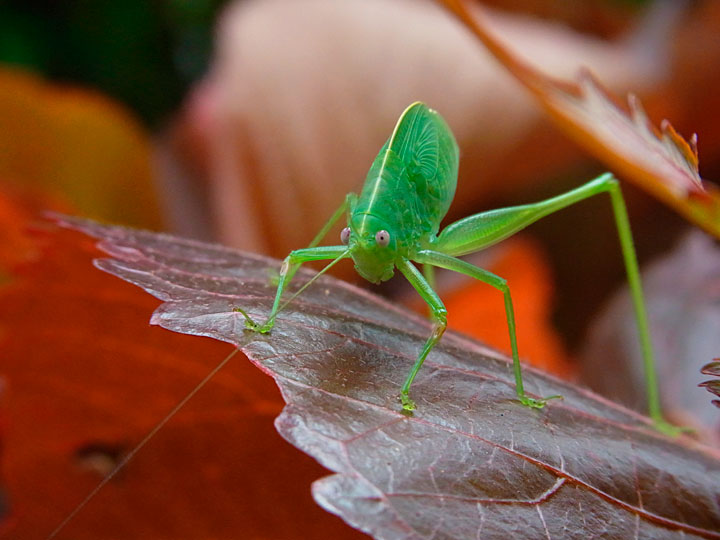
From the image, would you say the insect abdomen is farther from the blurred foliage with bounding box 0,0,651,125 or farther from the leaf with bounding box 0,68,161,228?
the blurred foliage with bounding box 0,0,651,125

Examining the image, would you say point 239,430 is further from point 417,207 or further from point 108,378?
point 417,207

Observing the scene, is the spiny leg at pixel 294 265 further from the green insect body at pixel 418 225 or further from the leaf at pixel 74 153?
the leaf at pixel 74 153

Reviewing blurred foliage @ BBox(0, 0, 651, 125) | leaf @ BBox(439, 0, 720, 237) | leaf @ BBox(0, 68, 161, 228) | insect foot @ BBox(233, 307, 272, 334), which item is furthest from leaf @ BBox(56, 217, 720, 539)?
blurred foliage @ BBox(0, 0, 651, 125)

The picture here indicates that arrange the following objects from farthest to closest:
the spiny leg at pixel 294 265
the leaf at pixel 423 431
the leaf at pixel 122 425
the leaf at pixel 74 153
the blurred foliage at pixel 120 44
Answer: the blurred foliage at pixel 120 44 → the leaf at pixel 74 153 → the leaf at pixel 122 425 → the spiny leg at pixel 294 265 → the leaf at pixel 423 431

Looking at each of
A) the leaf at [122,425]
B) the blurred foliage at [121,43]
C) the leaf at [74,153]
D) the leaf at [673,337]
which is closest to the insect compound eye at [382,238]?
the leaf at [122,425]

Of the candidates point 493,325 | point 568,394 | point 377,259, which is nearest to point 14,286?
point 377,259

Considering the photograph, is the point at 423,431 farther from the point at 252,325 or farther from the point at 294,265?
the point at 294,265
